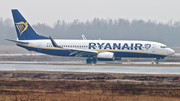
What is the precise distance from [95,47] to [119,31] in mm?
76392

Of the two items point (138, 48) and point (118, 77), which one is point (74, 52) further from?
point (118, 77)

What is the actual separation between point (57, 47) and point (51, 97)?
3202cm

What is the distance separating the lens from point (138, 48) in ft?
159

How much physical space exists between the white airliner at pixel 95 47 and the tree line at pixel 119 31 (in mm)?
62699

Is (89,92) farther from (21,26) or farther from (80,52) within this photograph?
(21,26)

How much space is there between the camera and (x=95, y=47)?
49.2m

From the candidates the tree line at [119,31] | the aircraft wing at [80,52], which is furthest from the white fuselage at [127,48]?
the tree line at [119,31]

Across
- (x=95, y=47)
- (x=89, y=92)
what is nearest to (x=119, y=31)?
(x=95, y=47)

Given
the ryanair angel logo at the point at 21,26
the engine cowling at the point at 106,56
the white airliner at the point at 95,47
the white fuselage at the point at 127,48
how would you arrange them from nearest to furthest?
the engine cowling at the point at 106,56
the white airliner at the point at 95,47
the white fuselage at the point at 127,48
the ryanair angel logo at the point at 21,26

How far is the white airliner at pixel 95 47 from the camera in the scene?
48062mm

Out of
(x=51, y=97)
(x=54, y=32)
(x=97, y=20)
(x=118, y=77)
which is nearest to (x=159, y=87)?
(x=118, y=77)

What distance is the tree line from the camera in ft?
387

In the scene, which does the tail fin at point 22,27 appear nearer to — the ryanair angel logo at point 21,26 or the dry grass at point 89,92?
the ryanair angel logo at point 21,26

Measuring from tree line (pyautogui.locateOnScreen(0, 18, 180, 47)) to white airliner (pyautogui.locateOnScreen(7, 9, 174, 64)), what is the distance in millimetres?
62699
